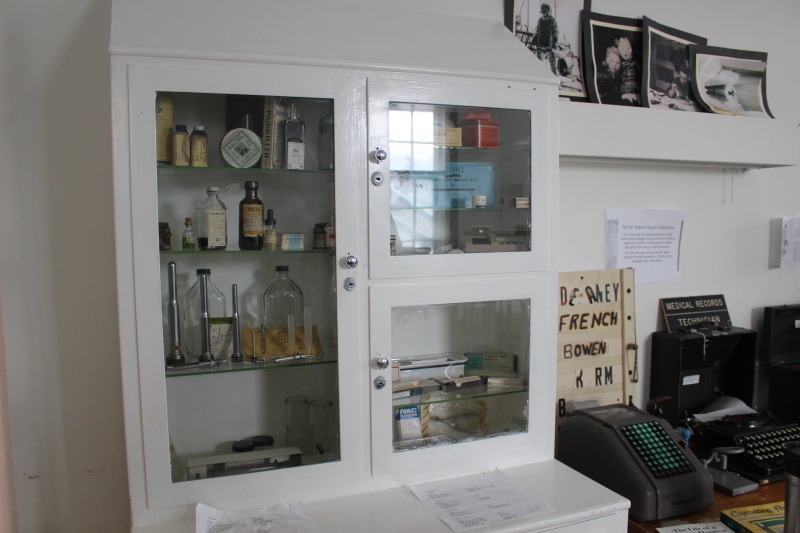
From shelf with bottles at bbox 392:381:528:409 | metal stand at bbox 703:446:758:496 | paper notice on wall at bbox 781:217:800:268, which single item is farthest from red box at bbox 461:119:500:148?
paper notice on wall at bbox 781:217:800:268

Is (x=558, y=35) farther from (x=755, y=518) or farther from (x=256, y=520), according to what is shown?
(x=256, y=520)

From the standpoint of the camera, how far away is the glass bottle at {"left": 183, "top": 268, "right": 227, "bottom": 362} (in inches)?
59.5

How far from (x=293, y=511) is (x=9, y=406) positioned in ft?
2.73

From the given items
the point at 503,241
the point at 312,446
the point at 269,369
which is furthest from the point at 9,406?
the point at 503,241

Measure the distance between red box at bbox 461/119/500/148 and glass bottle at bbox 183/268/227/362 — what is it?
2.62 feet

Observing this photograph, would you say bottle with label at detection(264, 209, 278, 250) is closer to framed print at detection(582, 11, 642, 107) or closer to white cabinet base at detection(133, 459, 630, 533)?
white cabinet base at detection(133, 459, 630, 533)

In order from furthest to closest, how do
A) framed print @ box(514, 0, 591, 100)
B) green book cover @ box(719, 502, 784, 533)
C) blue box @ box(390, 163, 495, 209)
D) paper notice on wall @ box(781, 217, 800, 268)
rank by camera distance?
paper notice on wall @ box(781, 217, 800, 268), framed print @ box(514, 0, 591, 100), blue box @ box(390, 163, 495, 209), green book cover @ box(719, 502, 784, 533)

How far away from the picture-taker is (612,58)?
2.19 metres

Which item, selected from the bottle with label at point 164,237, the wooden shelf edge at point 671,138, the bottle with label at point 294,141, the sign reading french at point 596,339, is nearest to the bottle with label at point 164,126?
the bottle with label at point 164,237

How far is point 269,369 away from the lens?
162 centimetres

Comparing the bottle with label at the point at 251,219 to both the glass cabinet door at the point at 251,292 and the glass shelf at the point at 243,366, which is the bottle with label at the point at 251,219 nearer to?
the glass cabinet door at the point at 251,292

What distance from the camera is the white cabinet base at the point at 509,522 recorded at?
1.38 metres

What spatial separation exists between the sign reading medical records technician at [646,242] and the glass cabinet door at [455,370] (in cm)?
73

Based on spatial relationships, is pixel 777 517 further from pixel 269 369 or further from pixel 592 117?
pixel 269 369
